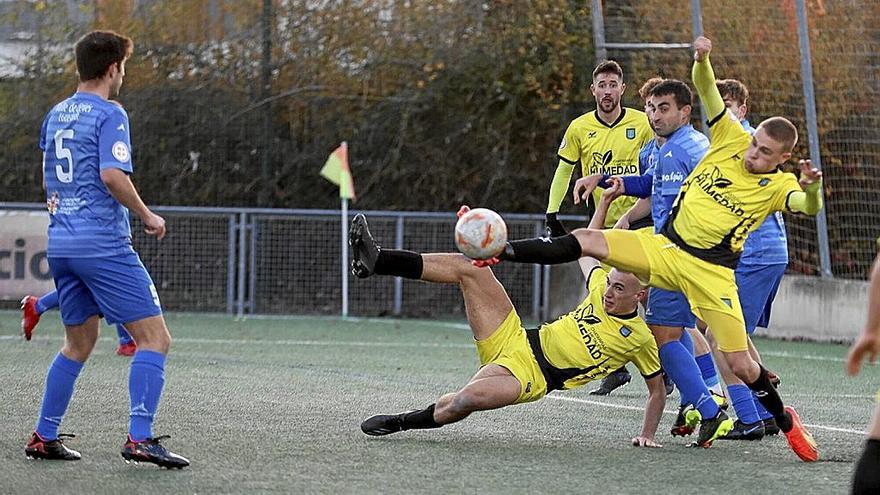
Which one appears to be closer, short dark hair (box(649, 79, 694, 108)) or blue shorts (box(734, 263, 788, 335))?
short dark hair (box(649, 79, 694, 108))

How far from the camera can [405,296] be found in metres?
16.8

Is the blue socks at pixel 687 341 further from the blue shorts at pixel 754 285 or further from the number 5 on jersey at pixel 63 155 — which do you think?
the number 5 on jersey at pixel 63 155

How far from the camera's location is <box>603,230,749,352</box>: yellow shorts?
6453 mm

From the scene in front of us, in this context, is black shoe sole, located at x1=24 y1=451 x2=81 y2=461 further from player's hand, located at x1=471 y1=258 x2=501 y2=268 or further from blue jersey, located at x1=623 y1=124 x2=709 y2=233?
blue jersey, located at x1=623 y1=124 x2=709 y2=233

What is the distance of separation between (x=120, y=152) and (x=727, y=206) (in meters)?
2.70

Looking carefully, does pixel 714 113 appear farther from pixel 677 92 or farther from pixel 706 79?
pixel 677 92

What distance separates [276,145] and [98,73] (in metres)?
12.2

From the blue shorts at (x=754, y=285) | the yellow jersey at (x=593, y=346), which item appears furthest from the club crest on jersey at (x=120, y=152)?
the blue shorts at (x=754, y=285)

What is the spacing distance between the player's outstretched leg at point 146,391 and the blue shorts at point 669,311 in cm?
249

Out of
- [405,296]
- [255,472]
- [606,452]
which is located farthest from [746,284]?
[405,296]

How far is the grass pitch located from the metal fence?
482cm

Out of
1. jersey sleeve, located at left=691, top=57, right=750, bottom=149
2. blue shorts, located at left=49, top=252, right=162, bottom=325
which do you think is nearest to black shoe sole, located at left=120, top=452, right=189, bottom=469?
blue shorts, located at left=49, top=252, right=162, bottom=325

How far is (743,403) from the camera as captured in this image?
7.13m

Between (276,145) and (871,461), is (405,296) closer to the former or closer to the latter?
(276,145)
